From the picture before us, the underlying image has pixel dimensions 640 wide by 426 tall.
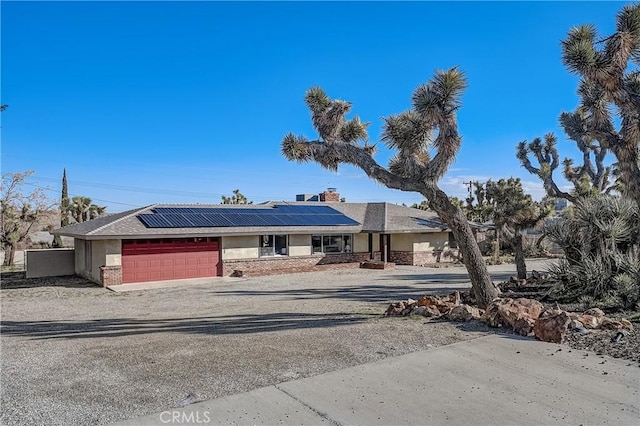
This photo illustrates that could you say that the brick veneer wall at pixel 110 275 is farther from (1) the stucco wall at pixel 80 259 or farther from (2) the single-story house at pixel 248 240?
(1) the stucco wall at pixel 80 259

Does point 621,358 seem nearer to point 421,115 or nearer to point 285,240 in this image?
point 421,115

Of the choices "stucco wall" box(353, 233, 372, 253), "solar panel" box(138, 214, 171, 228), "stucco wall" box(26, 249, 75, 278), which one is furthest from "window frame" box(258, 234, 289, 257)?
"stucco wall" box(26, 249, 75, 278)

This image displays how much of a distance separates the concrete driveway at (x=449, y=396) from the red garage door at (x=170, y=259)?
53.8 ft

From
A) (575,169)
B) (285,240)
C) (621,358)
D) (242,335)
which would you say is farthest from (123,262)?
(575,169)

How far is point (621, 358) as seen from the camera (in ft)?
24.1

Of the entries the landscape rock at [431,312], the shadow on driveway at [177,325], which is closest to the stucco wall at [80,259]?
the shadow on driveway at [177,325]

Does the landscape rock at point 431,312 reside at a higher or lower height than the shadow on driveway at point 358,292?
higher

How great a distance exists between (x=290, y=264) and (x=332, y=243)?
3.62 m

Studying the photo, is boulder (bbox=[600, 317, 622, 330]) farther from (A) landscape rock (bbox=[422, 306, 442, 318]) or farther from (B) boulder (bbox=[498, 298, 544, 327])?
(A) landscape rock (bbox=[422, 306, 442, 318])

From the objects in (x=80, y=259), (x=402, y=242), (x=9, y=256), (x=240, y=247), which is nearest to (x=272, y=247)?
(x=240, y=247)

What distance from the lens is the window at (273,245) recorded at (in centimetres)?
2500

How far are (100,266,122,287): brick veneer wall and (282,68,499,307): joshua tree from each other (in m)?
11.4

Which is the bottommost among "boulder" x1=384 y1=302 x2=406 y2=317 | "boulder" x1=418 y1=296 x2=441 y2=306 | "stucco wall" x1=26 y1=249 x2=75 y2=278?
"boulder" x1=384 y1=302 x2=406 y2=317

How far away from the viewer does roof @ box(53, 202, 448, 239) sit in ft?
66.3
